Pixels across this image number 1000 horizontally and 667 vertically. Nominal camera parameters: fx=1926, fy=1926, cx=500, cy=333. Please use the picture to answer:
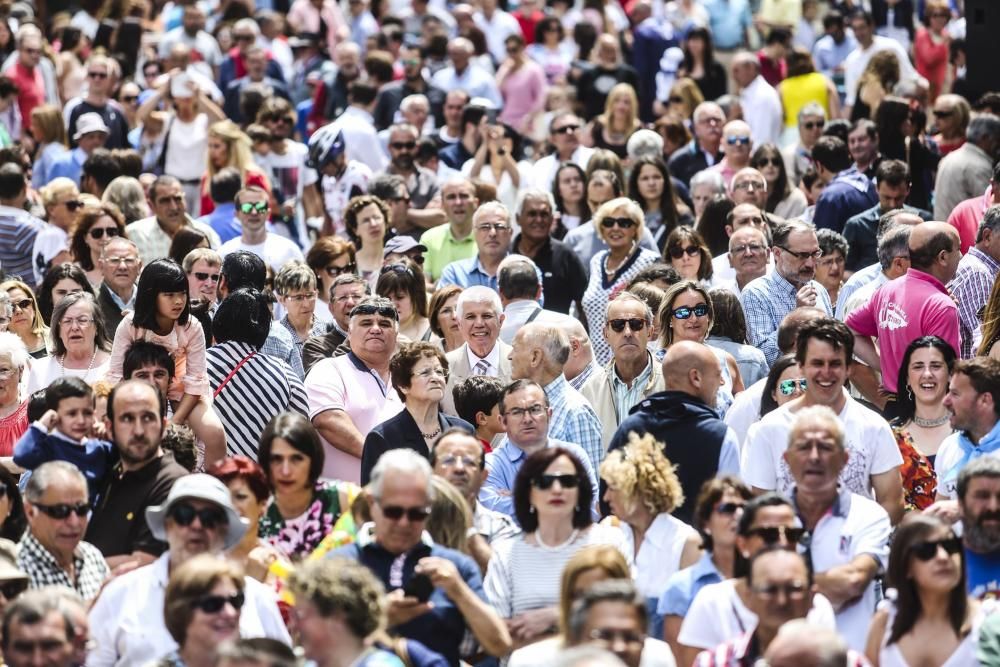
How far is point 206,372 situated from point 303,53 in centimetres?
1091

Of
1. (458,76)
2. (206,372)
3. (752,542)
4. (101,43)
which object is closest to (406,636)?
(752,542)

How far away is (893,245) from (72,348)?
4048 millimetres

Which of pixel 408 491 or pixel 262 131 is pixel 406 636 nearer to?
pixel 408 491

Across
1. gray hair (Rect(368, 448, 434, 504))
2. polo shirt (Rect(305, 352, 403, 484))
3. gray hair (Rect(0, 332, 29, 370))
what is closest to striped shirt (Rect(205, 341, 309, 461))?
polo shirt (Rect(305, 352, 403, 484))

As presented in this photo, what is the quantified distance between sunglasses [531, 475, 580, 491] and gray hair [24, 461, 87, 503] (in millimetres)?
1570

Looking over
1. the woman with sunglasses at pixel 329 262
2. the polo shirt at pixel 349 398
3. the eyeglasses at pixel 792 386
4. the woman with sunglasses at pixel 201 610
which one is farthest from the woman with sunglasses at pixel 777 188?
the woman with sunglasses at pixel 201 610

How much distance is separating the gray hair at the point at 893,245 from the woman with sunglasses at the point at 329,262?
285cm

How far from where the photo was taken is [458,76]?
16.9 metres

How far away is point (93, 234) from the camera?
435 inches

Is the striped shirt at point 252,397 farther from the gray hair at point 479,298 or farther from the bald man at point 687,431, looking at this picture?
the bald man at point 687,431

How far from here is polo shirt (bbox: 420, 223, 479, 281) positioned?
11891mm

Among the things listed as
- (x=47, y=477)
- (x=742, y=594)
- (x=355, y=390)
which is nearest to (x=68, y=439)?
→ (x=47, y=477)

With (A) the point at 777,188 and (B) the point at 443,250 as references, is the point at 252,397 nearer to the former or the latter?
(B) the point at 443,250

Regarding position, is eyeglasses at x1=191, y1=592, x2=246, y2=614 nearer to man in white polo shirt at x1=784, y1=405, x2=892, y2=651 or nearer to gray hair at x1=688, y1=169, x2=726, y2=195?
man in white polo shirt at x1=784, y1=405, x2=892, y2=651
